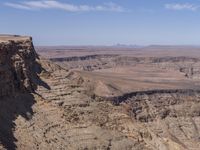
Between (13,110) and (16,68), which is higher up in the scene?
(16,68)

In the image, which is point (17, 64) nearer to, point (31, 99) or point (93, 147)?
point (31, 99)

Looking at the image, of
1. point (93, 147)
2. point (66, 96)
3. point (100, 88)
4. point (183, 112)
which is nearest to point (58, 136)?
point (93, 147)

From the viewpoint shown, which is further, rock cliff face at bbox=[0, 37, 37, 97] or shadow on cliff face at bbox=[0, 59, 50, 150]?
rock cliff face at bbox=[0, 37, 37, 97]

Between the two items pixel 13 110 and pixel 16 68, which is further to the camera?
pixel 16 68

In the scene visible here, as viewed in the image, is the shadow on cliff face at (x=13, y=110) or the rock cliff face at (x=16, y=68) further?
the rock cliff face at (x=16, y=68)

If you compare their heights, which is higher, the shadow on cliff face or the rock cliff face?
the rock cliff face
